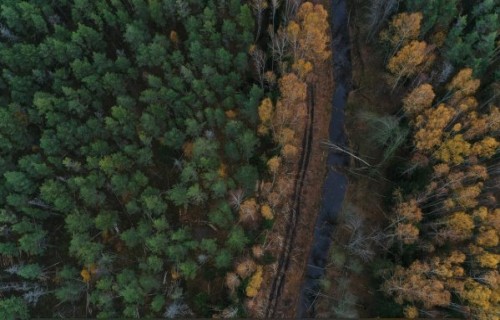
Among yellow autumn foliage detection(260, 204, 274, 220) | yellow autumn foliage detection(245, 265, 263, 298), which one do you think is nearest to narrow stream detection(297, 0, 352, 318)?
yellow autumn foliage detection(245, 265, 263, 298)

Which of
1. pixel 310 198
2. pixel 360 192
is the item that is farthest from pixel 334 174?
pixel 310 198

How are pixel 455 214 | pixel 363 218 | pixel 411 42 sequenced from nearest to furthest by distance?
pixel 455 214 < pixel 411 42 < pixel 363 218

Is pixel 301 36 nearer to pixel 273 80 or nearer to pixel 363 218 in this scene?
pixel 273 80

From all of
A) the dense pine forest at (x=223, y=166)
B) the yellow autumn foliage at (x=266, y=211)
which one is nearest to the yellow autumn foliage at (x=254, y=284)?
the dense pine forest at (x=223, y=166)

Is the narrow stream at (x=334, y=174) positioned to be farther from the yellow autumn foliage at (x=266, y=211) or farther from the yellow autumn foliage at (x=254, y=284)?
the yellow autumn foliage at (x=266, y=211)

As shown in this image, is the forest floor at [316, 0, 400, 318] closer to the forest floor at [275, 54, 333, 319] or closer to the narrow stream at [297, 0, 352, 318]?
the narrow stream at [297, 0, 352, 318]

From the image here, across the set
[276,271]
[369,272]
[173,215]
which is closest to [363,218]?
[369,272]
